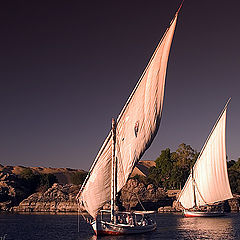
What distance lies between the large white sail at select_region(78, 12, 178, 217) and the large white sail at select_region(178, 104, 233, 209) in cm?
3811

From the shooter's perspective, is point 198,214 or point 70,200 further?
point 70,200

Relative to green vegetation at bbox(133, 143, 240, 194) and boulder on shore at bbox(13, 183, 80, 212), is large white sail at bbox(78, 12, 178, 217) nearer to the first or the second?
boulder on shore at bbox(13, 183, 80, 212)

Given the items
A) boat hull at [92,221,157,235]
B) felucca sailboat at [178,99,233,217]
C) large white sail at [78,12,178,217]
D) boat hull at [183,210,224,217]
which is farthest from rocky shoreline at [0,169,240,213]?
large white sail at [78,12,178,217]

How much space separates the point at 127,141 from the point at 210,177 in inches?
1639

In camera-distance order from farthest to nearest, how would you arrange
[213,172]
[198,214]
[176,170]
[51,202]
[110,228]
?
[176,170]
[51,202]
[198,214]
[213,172]
[110,228]

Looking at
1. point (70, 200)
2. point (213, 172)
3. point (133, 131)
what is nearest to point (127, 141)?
point (133, 131)

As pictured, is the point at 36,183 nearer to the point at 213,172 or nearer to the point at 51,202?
the point at 51,202

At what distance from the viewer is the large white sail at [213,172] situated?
70.5m

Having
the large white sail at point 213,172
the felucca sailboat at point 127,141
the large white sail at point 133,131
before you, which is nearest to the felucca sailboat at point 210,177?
the large white sail at point 213,172

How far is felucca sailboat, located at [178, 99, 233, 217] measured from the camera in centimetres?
7062

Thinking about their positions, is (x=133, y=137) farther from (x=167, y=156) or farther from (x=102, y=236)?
(x=167, y=156)

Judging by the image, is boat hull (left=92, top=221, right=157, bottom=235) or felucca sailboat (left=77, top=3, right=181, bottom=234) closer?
felucca sailboat (left=77, top=3, right=181, bottom=234)

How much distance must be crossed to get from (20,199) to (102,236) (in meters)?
70.7

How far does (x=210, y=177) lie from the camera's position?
2864 inches
